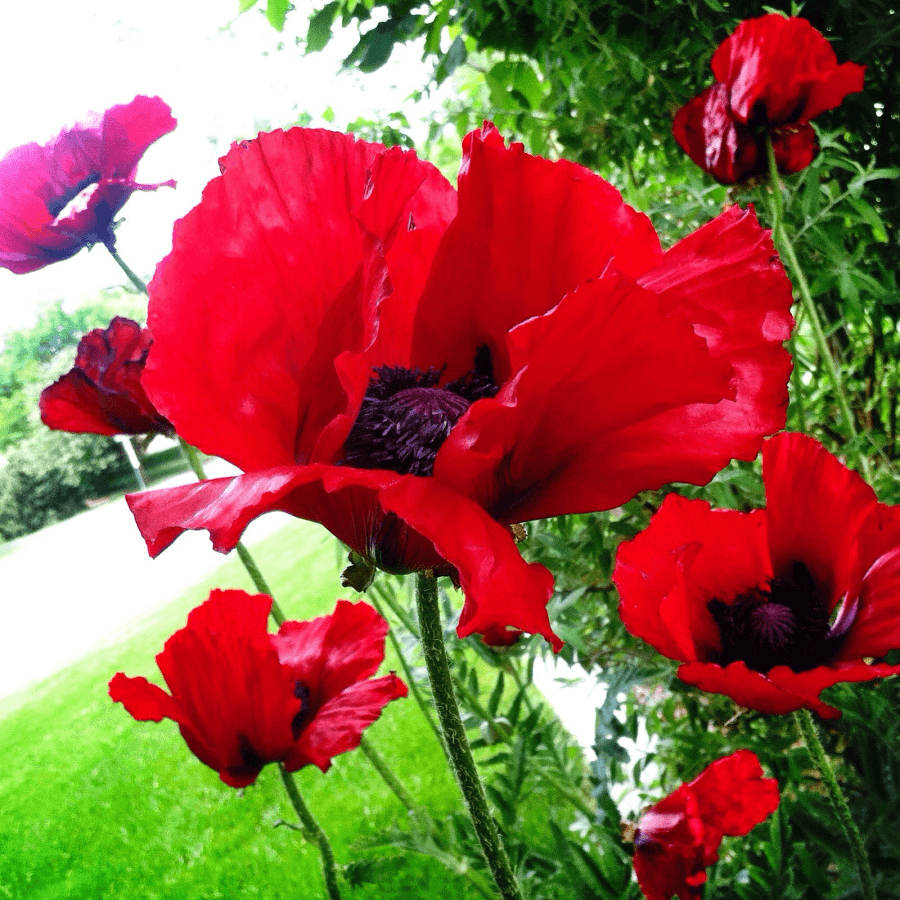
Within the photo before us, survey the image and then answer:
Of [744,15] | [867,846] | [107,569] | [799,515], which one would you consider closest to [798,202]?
[744,15]

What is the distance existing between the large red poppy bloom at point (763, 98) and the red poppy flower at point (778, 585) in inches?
13.3

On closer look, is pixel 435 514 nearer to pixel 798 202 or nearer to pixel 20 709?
pixel 798 202

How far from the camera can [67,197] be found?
563 millimetres

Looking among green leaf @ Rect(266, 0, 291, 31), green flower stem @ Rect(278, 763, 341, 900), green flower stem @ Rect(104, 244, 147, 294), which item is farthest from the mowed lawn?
green leaf @ Rect(266, 0, 291, 31)

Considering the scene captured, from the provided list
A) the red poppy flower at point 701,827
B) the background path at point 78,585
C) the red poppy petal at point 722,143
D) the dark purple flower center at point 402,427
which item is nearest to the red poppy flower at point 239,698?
the red poppy flower at point 701,827

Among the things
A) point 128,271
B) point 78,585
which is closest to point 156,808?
point 128,271

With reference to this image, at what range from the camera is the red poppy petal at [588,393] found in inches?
7.2

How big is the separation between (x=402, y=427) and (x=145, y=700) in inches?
14.4

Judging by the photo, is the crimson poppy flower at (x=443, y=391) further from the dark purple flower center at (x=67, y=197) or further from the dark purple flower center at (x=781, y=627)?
the dark purple flower center at (x=67, y=197)

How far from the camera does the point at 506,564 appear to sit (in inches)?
7.4

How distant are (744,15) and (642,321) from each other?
86cm

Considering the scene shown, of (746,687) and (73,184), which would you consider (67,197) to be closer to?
(73,184)

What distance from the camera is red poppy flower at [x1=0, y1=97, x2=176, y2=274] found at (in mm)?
534

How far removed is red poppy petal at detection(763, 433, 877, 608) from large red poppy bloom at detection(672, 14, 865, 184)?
33cm
